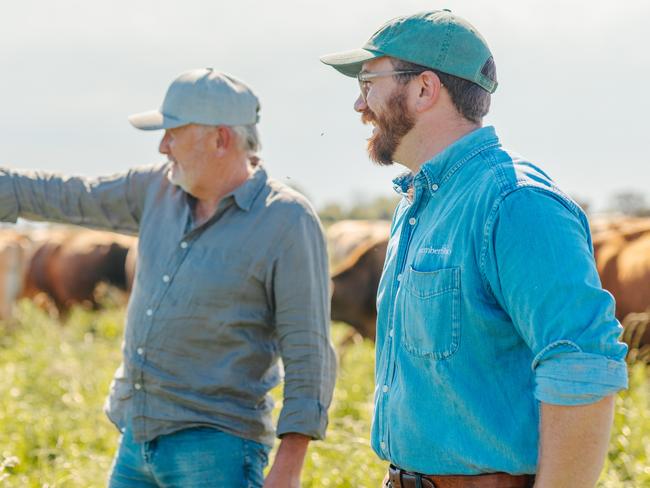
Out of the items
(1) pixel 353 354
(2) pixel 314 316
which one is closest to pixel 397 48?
(2) pixel 314 316

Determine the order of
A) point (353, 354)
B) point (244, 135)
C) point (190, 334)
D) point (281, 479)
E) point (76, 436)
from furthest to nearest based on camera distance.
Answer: point (353, 354), point (76, 436), point (244, 135), point (190, 334), point (281, 479)

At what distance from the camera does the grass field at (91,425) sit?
19.3 feet

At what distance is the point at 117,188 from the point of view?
4195mm

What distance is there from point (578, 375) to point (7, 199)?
108 inches

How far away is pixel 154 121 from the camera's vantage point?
12.8ft

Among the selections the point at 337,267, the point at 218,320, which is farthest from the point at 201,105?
the point at 337,267

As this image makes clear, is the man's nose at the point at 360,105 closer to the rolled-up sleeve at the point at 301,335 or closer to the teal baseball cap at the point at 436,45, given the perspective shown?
the teal baseball cap at the point at 436,45

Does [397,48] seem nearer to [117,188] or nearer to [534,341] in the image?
[534,341]

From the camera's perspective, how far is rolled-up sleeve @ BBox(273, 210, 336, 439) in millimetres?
3639

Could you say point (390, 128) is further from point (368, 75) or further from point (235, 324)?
point (235, 324)

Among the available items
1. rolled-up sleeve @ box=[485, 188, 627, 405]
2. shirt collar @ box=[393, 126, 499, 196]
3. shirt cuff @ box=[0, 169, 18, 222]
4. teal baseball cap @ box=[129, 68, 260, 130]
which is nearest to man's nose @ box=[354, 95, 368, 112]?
shirt collar @ box=[393, 126, 499, 196]

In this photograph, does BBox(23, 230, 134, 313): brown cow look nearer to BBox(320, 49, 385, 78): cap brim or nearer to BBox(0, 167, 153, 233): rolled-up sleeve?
BBox(0, 167, 153, 233): rolled-up sleeve

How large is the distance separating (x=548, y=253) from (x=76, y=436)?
581 centimetres

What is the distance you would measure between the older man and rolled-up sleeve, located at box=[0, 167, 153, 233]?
248 mm
